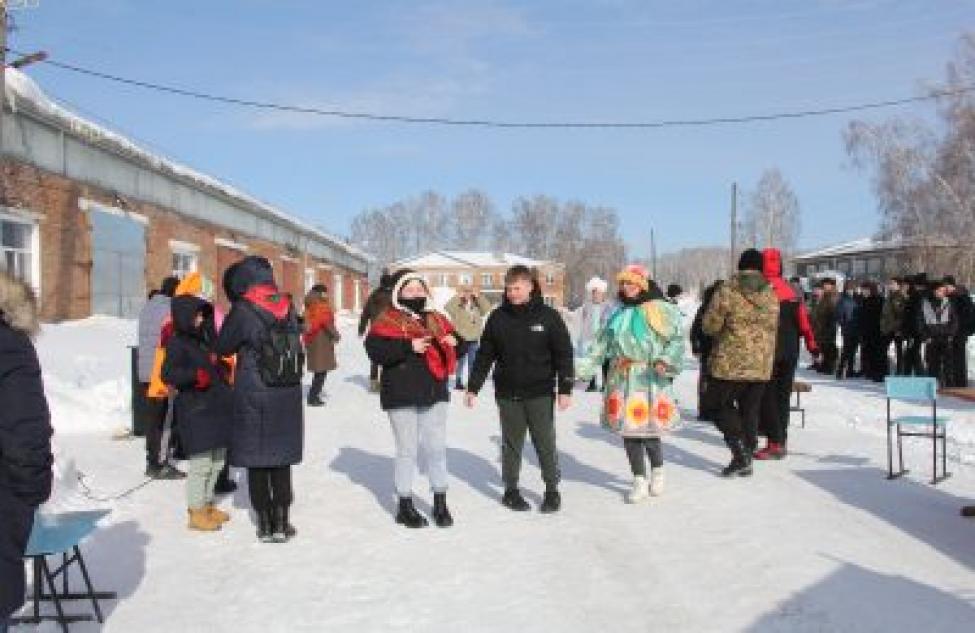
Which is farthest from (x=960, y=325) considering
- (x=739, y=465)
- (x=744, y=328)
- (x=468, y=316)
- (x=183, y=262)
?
(x=183, y=262)

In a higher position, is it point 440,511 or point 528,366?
point 528,366

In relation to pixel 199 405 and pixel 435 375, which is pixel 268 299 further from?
pixel 435 375

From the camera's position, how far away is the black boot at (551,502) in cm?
682

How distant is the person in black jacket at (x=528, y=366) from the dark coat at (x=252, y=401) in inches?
60.3

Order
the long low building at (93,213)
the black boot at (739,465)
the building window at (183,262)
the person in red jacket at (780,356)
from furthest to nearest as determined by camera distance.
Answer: the building window at (183,262) → the long low building at (93,213) → the person in red jacket at (780,356) → the black boot at (739,465)

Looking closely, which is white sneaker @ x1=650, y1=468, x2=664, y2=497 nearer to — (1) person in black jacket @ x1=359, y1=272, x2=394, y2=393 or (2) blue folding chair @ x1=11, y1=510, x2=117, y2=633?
(1) person in black jacket @ x1=359, y1=272, x2=394, y2=393

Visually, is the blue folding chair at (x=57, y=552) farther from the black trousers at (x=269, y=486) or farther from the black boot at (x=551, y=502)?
the black boot at (x=551, y=502)

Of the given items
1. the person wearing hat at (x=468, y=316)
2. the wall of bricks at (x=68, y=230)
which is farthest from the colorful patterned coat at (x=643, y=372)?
the wall of bricks at (x=68, y=230)

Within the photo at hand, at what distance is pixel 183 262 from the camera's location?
86.3ft

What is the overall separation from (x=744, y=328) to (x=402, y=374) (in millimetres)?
3123

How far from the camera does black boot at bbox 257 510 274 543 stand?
608 cm

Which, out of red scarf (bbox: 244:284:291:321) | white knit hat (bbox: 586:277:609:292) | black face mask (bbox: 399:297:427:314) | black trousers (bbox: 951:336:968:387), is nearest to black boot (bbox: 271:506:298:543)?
red scarf (bbox: 244:284:291:321)

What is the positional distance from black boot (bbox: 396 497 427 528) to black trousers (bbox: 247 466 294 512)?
83 cm

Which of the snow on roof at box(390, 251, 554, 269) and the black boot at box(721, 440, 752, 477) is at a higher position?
the snow on roof at box(390, 251, 554, 269)
